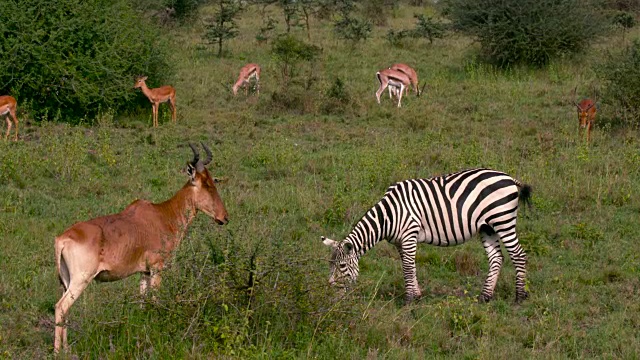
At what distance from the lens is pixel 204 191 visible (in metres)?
6.70

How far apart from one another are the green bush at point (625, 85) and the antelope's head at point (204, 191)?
8.64 m

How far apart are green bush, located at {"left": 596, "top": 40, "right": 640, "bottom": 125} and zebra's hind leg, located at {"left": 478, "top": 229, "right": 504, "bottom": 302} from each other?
268 inches

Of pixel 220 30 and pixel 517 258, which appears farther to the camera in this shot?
pixel 220 30

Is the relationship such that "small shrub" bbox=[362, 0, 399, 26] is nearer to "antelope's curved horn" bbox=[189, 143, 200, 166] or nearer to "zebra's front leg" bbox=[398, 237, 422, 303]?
"zebra's front leg" bbox=[398, 237, 422, 303]

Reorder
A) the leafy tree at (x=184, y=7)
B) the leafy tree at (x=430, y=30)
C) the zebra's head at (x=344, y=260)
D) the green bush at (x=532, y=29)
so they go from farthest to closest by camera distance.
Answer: the leafy tree at (x=184, y=7) → the leafy tree at (x=430, y=30) → the green bush at (x=532, y=29) → the zebra's head at (x=344, y=260)

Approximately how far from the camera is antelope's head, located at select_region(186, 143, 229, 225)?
6625mm

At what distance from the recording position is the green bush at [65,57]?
14078mm

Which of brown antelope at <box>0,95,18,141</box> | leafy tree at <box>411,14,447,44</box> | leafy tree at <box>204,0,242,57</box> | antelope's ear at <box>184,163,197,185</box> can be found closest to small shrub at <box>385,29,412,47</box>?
leafy tree at <box>411,14,447,44</box>

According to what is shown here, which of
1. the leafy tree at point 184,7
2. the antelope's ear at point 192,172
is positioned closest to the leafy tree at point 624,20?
the leafy tree at point 184,7

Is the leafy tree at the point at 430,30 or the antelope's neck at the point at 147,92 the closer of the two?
the antelope's neck at the point at 147,92

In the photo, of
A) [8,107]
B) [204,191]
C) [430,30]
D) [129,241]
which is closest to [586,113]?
[204,191]

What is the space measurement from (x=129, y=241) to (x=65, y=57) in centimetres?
925

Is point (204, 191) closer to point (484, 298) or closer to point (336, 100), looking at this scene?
point (484, 298)

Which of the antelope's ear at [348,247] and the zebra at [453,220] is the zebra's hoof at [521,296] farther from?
the antelope's ear at [348,247]
